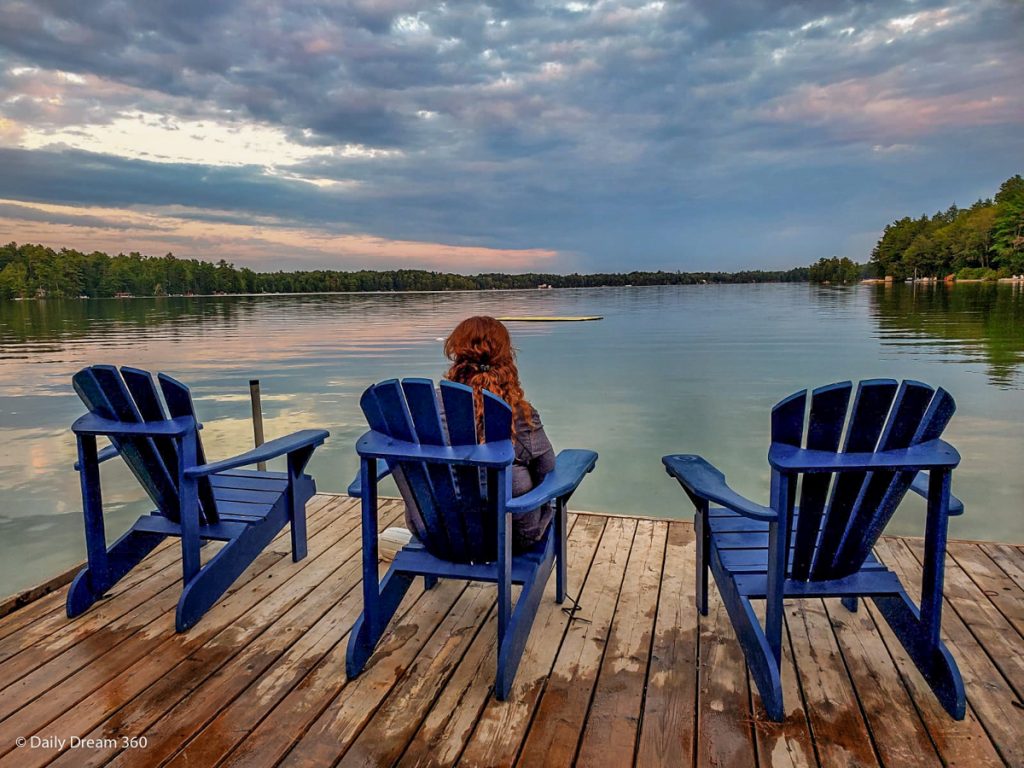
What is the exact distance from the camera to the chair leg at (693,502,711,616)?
238 centimetres

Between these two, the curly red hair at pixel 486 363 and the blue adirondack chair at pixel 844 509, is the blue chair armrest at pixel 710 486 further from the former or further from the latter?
the curly red hair at pixel 486 363

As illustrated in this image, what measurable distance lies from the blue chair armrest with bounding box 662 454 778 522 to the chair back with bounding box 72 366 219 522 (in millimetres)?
1846

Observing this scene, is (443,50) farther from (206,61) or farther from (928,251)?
(928,251)

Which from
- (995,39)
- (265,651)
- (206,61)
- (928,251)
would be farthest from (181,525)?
(928,251)

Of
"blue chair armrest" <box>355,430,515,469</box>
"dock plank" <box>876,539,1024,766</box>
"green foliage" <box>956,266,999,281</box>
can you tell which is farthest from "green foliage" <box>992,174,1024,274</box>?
"blue chair armrest" <box>355,430,515,469</box>

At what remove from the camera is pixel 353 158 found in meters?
38.0

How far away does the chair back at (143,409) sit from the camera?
2.33 m

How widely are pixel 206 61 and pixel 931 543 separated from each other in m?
21.4

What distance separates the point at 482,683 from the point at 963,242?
10600 cm

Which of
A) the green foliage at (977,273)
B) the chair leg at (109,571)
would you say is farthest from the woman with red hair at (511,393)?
the green foliage at (977,273)

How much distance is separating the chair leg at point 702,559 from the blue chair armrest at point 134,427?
2.01 meters

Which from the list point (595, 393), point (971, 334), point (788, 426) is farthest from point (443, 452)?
point (971, 334)

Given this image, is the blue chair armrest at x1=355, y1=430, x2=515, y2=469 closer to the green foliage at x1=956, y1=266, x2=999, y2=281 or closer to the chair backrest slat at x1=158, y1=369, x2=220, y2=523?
the chair backrest slat at x1=158, y1=369, x2=220, y2=523

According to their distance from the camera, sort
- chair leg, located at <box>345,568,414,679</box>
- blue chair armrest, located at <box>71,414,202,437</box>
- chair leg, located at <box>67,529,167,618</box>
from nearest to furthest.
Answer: chair leg, located at <box>345,568,414,679</box> → blue chair armrest, located at <box>71,414,202,437</box> → chair leg, located at <box>67,529,167,618</box>
